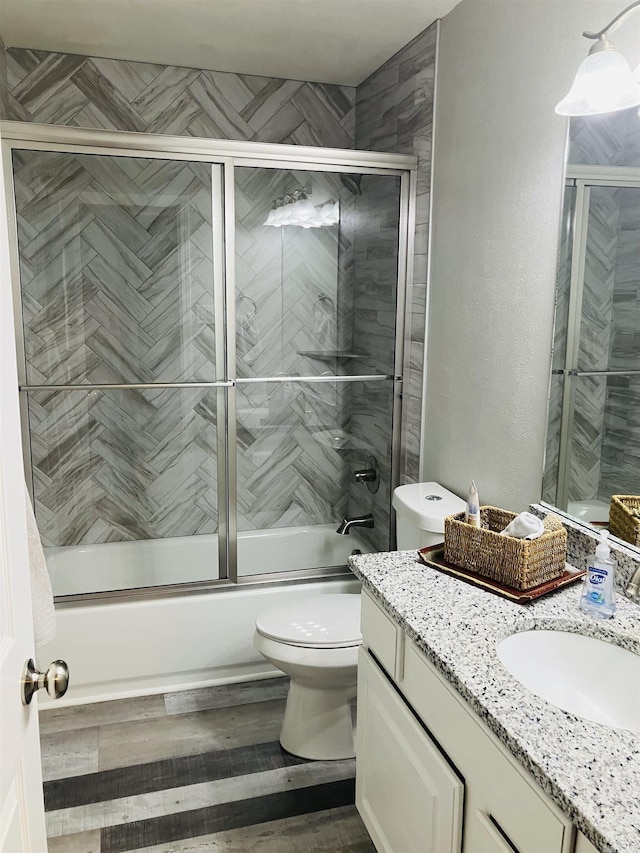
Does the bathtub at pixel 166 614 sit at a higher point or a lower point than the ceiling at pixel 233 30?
lower

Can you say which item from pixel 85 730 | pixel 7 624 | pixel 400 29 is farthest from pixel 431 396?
pixel 7 624

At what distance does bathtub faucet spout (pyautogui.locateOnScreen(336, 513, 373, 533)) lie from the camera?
3.00 meters

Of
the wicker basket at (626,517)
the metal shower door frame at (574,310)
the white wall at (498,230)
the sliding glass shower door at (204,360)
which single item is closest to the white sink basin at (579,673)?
the wicker basket at (626,517)

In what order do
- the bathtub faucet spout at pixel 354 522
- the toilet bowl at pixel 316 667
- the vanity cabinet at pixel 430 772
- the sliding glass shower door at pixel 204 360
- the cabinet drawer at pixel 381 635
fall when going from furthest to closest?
the bathtub faucet spout at pixel 354 522
the sliding glass shower door at pixel 204 360
the toilet bowl at pixel 316 667
the cabinet drawer at pixel 381 635
the vanity cabinet at pixel 430 772

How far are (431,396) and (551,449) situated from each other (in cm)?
79

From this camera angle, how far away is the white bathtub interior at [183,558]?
274cm

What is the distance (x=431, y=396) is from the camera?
2678mm

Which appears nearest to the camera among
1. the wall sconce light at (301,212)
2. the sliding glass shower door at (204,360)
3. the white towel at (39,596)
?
the white towel at (39,596)

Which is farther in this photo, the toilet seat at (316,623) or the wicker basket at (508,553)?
the toilet seat at (316,623)

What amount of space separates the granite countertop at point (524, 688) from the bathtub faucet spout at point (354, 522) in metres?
1.13

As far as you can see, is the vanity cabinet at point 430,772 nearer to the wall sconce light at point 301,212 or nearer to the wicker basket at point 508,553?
the wicker basket at point 508,553

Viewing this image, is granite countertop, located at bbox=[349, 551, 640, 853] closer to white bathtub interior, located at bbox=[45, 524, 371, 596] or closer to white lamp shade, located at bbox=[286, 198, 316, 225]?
white bathtub interior, located at bbox=[45, 524, 371, 596]

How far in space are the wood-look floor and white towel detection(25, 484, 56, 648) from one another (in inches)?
38.6

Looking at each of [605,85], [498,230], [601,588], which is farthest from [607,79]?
[601,588]
